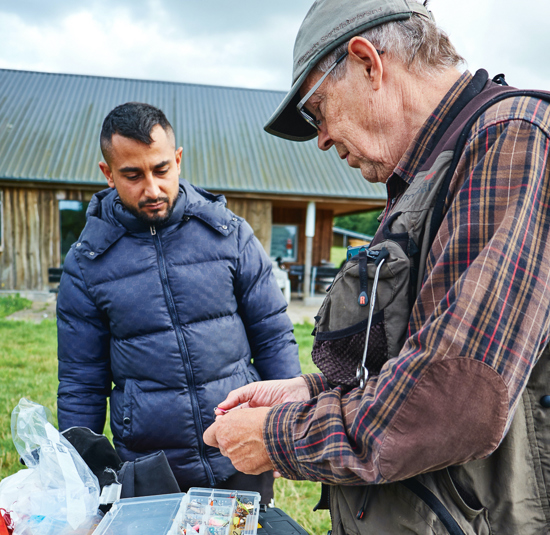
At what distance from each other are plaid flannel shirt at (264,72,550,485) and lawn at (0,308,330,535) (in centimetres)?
251

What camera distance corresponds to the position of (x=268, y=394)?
1.55 m

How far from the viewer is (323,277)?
13375 mm

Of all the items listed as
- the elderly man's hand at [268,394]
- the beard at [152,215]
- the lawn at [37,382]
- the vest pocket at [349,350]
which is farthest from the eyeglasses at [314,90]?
the lawn at [37,382]

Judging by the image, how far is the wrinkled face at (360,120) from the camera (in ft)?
4.05

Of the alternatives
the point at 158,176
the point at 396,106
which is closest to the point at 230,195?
the point at 158,176

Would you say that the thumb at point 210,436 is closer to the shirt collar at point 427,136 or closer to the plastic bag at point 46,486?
the plastic bag at point 46,486

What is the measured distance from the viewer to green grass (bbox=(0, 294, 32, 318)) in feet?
32.8

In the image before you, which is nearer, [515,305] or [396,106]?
[515,305]

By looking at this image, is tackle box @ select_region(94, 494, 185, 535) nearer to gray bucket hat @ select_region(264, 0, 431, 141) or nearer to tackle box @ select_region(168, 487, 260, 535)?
tackle box @ select_region(168, 487, 260, 535)

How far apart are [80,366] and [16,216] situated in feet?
38.5

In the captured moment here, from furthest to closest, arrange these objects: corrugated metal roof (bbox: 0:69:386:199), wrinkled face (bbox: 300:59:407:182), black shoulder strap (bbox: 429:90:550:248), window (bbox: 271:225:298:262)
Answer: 1. window (bbox: 271:225:298:262)
2. corrugated metal roof (bbox: 0:69:386:199)
3. wrinkled face (bbox: 300:59:407:182)
4. black shoulder strap (bbox: 429:90:550:248)

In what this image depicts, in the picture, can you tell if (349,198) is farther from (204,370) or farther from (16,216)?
(204,370)

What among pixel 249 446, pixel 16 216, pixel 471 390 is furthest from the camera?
pixel 16 216

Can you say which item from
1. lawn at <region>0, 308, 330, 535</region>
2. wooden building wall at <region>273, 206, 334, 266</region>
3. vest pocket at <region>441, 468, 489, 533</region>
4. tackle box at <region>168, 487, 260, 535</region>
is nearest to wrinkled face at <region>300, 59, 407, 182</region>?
vest pocket at <region>441, 468, 489, 533</region>
